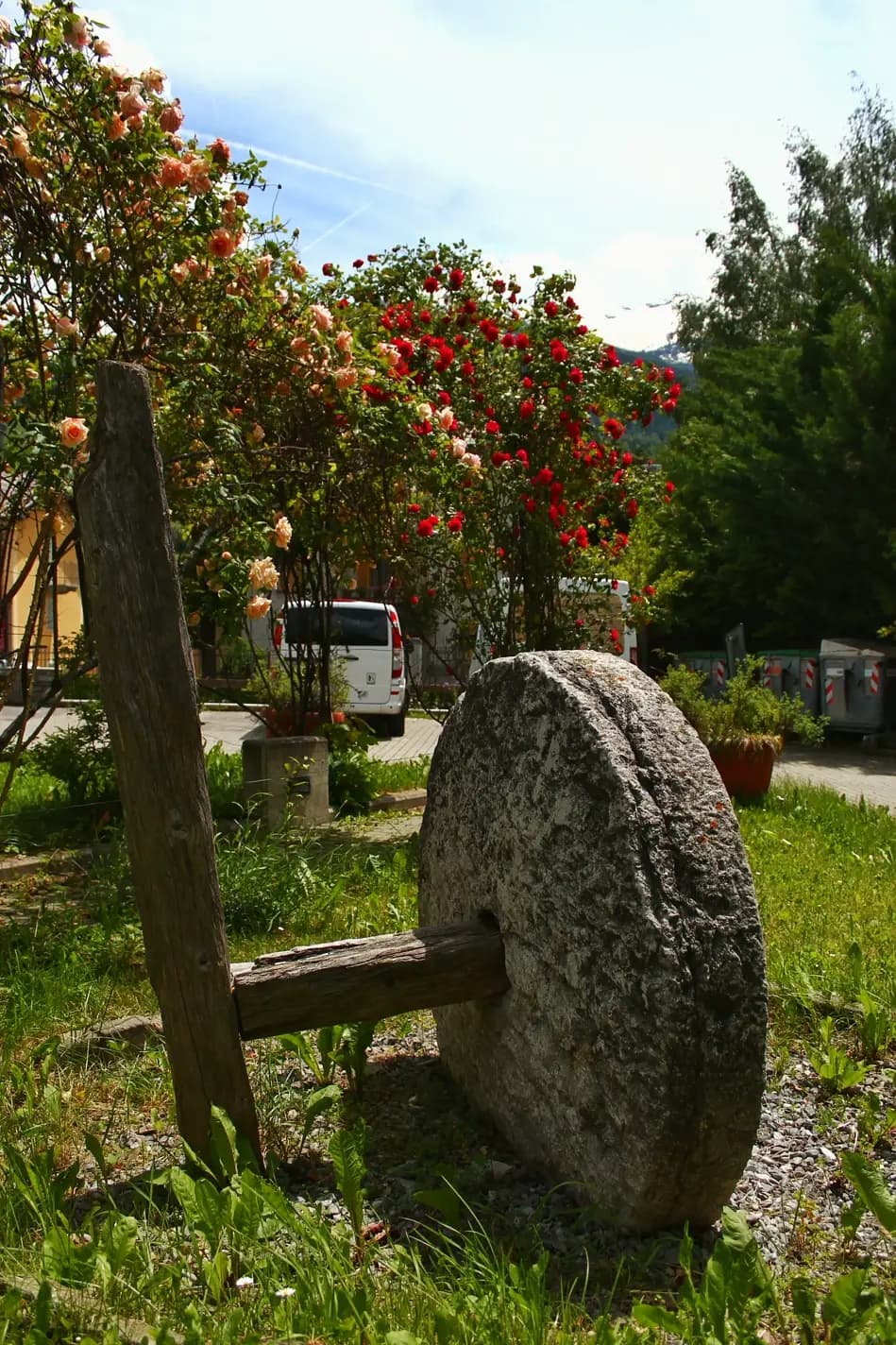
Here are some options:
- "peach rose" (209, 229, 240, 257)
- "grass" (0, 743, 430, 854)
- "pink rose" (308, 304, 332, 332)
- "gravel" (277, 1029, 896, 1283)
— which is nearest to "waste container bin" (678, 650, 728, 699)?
"grass" (0, 743, 430, 854)

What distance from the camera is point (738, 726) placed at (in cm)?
966

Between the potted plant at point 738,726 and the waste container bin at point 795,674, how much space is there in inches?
277

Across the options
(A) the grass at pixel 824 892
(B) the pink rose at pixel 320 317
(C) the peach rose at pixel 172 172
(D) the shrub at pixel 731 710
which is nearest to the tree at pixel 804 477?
(D) the shrub at pixel 731 710

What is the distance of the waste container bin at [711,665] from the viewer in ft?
64.3

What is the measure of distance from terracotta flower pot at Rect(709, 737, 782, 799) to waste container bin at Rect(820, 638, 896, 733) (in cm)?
744

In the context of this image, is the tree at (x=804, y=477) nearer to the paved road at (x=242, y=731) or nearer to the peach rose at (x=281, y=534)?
the paved road at (x=242, y=731)

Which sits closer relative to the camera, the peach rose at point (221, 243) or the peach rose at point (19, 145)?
the peach rose at point (19, 145)

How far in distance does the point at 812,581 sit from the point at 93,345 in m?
14.5

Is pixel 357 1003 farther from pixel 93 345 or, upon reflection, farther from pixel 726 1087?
pixel 93 345

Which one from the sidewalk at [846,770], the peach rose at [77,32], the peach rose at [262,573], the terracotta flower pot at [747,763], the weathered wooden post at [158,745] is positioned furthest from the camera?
the sidewalk at [846,770]

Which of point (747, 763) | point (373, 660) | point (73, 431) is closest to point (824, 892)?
point (747, 763)

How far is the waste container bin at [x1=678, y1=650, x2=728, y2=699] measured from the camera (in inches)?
771

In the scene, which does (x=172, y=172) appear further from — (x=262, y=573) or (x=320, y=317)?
(x=262, y=573)

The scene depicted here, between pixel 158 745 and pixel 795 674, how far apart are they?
51.6 feet
